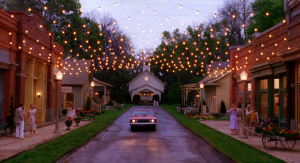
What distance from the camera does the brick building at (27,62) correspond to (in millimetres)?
17391

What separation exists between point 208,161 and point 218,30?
127ft

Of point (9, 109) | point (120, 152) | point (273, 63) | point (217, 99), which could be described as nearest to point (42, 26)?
point (9, 109)

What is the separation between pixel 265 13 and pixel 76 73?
23.6 meters

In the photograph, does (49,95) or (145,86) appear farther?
(145,86)

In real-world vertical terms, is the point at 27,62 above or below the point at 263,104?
above

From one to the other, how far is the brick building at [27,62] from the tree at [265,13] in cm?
2485

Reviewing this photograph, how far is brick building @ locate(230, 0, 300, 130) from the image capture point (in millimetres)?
16094

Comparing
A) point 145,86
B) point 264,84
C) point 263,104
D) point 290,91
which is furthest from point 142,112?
point 145,86

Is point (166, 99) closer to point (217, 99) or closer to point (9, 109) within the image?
point (217, 99)

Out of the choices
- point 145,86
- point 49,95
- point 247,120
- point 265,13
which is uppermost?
point 265,13

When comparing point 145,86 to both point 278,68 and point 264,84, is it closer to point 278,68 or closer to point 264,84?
point 264,84

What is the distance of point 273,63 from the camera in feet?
61.7

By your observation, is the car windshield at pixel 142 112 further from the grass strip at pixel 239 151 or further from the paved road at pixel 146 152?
the grass strip at pixel 239 151

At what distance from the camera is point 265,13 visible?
39469 millimetres
